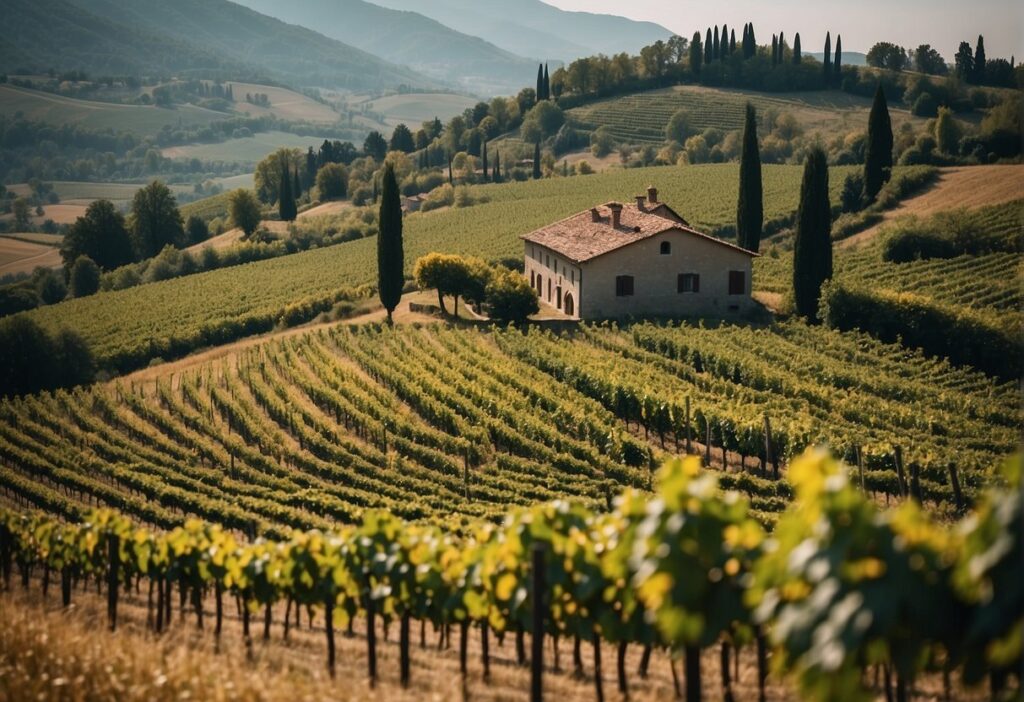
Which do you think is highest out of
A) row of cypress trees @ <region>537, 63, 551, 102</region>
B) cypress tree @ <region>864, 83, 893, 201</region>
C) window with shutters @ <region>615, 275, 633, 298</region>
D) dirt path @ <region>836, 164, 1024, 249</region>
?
row of cypress trees @ <region>537, 63, 551, 102</region>

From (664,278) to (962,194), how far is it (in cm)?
2496

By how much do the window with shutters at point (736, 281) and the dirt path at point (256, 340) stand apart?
13.0 metres

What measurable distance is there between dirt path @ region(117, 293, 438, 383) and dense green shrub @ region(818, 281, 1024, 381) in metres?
17.6

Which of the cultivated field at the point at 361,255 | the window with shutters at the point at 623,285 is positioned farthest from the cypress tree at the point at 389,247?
the cultivated field at the point at 361,255

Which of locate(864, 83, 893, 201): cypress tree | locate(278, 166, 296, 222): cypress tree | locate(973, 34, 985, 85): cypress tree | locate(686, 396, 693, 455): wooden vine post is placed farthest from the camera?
locate(973, 34, 985, 85): cypress tree

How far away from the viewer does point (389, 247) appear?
5116cm

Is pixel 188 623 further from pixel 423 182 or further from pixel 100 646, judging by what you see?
pixel 423 182

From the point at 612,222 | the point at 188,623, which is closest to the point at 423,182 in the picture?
Result: the point at 612,222

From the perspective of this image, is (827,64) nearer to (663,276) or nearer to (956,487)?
(663,276)

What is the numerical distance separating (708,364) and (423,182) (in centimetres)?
7262

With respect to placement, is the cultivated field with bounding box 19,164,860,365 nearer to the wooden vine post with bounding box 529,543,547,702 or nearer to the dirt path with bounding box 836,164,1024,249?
the dirt path with bounding box 836,164,1024,249

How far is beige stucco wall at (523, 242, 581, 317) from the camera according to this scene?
49469 millimetres

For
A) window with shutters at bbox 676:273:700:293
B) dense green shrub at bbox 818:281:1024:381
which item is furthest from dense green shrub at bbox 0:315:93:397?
dense green shrub at bbox 818:281:1024:381

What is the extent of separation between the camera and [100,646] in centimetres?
1274
